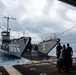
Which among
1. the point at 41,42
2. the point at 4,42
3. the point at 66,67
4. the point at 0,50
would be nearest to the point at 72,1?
the point at 66,67

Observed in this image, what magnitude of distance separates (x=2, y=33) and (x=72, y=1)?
113 feet

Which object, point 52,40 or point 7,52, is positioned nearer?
point 52,40

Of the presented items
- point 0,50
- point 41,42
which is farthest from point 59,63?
point 0,50

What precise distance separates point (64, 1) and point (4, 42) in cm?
3565

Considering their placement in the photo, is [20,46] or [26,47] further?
[20,46]

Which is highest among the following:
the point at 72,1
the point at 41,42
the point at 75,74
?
the point at 72,1

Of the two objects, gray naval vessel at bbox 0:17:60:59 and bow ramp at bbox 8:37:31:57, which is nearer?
bow ramp at bbox 8:37:31:57

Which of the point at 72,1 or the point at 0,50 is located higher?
the point at 72,1

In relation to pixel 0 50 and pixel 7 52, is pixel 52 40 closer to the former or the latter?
pixel 7 52

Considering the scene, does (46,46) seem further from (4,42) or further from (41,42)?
(4,42)

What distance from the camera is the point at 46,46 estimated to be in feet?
147

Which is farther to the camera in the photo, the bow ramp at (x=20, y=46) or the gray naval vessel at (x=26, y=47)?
the gray naval vessel at (x=26, y=47)

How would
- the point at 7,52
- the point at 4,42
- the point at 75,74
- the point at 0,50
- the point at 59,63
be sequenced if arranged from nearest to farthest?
the point at 75,74
the point at 59,63
the point at 7,52
the point at 4,42
the point at 0,50

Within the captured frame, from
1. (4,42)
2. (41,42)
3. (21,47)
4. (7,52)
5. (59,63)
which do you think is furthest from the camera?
(4,42)
